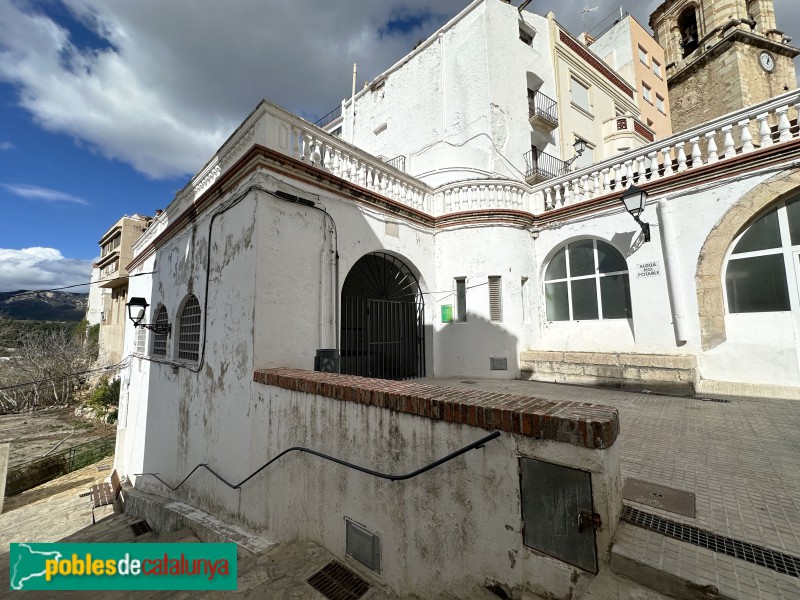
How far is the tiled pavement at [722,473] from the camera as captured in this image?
1638 mm

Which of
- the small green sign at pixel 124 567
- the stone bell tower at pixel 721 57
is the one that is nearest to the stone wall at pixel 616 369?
the small green sign at pixel 124 567

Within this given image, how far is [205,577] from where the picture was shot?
3.29 meters

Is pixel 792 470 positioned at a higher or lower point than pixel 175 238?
lower

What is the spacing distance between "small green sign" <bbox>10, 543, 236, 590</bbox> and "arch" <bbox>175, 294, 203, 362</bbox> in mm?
3356

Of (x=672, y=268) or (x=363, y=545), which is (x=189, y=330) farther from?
(x=672, y=268)

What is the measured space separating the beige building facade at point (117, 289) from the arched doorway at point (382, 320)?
2239 centimetres

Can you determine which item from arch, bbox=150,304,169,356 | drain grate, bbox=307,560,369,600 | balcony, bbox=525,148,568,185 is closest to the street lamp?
balcony, bbox=525,148,568,185

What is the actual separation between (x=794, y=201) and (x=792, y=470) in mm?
5513

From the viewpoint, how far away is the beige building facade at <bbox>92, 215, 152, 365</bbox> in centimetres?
2422

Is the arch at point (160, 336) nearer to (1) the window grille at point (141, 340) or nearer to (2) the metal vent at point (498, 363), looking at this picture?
(1) the window grille at point (141, 340)

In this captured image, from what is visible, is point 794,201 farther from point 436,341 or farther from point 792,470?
point 436,341

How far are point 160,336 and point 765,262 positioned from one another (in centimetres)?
1337

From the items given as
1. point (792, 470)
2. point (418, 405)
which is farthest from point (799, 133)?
point (418, 405)

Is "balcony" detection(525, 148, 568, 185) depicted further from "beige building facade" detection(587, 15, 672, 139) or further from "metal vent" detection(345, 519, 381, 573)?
"metal vent" detection(345, 519, 381, 573)
